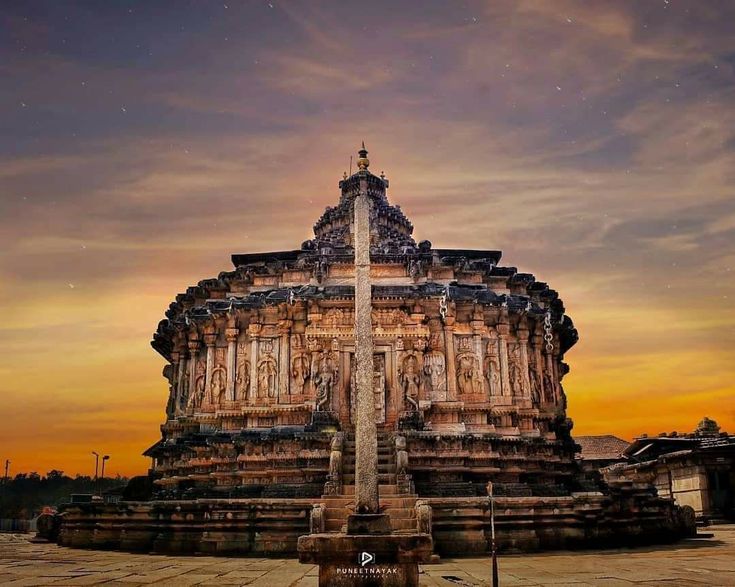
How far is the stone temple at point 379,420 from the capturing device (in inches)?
758

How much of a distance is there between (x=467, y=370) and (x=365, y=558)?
16.8 metres

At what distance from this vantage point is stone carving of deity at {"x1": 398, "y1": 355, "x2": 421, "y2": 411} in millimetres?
25172

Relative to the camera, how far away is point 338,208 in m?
38.2

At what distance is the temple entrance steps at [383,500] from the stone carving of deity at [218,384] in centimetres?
735

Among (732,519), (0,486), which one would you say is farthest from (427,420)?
(0,486)

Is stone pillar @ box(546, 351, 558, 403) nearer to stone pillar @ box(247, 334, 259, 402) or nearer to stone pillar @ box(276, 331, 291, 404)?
stone pillar @ box(276, 331, 291, 404)

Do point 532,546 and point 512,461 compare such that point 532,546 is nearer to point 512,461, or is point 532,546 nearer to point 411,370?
point 512,461

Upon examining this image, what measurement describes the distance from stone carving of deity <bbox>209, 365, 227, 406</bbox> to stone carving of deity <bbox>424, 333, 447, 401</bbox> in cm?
855

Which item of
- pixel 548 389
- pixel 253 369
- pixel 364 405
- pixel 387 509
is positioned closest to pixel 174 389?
pixel 253 369

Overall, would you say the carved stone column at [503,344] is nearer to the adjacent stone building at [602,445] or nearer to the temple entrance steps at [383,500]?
the temple entrance steps at [383,500]

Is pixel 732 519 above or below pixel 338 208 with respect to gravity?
below

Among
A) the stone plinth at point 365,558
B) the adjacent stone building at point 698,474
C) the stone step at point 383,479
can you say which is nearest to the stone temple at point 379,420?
the stone step at point 383,479

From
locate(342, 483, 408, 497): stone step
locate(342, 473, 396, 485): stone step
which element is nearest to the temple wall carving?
locate(342, 473, 396, 485): stone step

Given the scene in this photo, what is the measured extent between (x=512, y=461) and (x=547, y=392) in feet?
19.4
